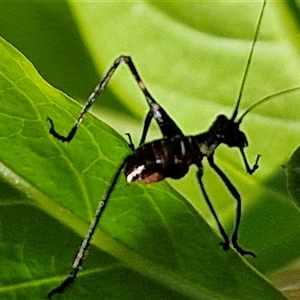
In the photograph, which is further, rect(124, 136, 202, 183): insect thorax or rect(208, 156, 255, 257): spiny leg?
rect(208, 156, 255, 257): spiny leg

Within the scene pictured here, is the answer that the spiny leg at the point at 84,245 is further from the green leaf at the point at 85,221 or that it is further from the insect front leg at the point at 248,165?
the insect front leg at the point at 248,165

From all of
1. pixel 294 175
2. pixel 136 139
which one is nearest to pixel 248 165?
pixel 136 139

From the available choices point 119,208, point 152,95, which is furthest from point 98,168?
point 152,95

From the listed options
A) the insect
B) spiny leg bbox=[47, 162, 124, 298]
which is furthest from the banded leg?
spiny leg bbox=[47, 162, 124, 298]

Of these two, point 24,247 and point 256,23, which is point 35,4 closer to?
point 256,23

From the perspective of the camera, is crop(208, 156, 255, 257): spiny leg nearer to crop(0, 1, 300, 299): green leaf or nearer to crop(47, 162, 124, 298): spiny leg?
crop(0, 1, 300, 299): green leaf

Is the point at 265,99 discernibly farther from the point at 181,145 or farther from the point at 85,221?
the point at 85,221

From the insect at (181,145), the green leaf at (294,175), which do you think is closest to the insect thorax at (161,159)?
the insect at (181,145)
